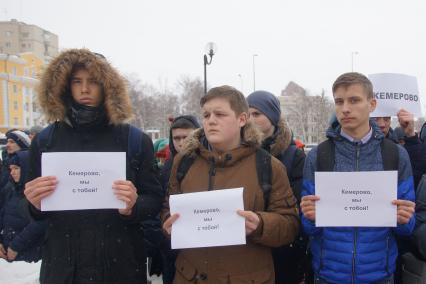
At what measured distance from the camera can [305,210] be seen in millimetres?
2701

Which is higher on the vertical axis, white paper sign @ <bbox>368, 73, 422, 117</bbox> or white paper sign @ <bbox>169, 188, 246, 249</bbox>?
white paper sign @ <bbox>368, 73, 422, 117</bbox>

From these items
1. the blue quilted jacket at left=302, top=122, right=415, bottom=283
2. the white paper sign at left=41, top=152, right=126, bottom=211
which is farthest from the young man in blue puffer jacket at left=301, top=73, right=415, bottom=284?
the white paper sign at left=41, top=152, right=126, bottom=211

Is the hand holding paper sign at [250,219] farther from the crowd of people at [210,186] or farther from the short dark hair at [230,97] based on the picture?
the short dark hair at [230,97]

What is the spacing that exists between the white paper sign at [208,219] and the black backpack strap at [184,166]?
0.98 feet

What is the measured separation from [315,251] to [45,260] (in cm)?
182

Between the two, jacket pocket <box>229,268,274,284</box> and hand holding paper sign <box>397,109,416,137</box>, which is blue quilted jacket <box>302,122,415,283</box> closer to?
jacket pocket <box>229,268,274,284</box>

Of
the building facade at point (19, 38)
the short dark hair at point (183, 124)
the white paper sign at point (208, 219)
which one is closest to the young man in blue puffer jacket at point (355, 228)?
the white paper sign at point (208, 219)

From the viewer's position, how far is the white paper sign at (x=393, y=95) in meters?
3.96

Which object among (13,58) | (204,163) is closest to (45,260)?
(204,163)

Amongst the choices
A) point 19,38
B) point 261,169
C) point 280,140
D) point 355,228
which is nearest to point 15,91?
point 19,38

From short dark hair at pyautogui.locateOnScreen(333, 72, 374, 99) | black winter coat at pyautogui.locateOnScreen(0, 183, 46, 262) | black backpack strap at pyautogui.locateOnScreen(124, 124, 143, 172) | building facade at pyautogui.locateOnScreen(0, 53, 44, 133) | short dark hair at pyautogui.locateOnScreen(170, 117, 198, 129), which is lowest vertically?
black winter coat at pyautogui.locateOnScreen(0, 183, 46, 262)

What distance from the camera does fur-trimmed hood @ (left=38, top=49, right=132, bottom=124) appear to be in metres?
2.66

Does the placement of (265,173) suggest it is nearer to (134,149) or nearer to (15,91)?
(134,149)

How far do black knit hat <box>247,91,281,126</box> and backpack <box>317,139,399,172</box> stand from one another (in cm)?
84
